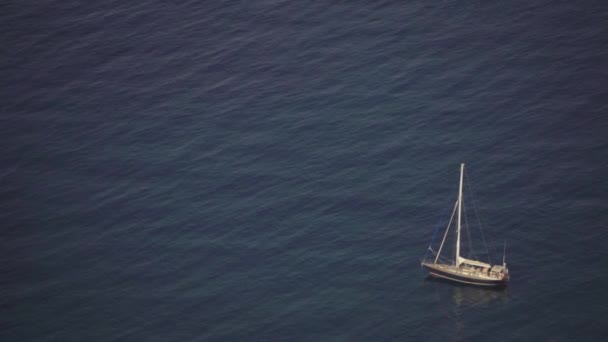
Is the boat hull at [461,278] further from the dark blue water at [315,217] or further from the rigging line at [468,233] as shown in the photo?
the rigging line at [468,233]

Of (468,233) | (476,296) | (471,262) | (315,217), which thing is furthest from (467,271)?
(315,217)

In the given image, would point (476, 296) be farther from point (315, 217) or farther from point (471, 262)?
point (315, 217)

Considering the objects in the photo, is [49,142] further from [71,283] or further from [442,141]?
[442,141]

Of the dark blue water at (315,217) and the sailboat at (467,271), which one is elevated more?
the dark blue water at (315,217)

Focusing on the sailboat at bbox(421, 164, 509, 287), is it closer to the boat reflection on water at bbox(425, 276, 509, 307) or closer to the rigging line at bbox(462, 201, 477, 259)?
the boat reflection on water at bbox(425, 276, 509, 307)

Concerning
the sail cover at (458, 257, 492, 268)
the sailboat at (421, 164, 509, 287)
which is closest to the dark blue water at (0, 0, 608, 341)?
the sailboat at (421, 164, 509, 287)

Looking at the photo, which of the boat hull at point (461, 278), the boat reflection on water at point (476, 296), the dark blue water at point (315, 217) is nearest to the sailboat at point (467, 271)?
the boat hull at point (461, 278)

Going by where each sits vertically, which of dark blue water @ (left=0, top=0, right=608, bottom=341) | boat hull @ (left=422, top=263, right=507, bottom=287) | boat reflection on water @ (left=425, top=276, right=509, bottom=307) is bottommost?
boat reflection on water @ (left=425, top=276, right=509, bottom=307)
